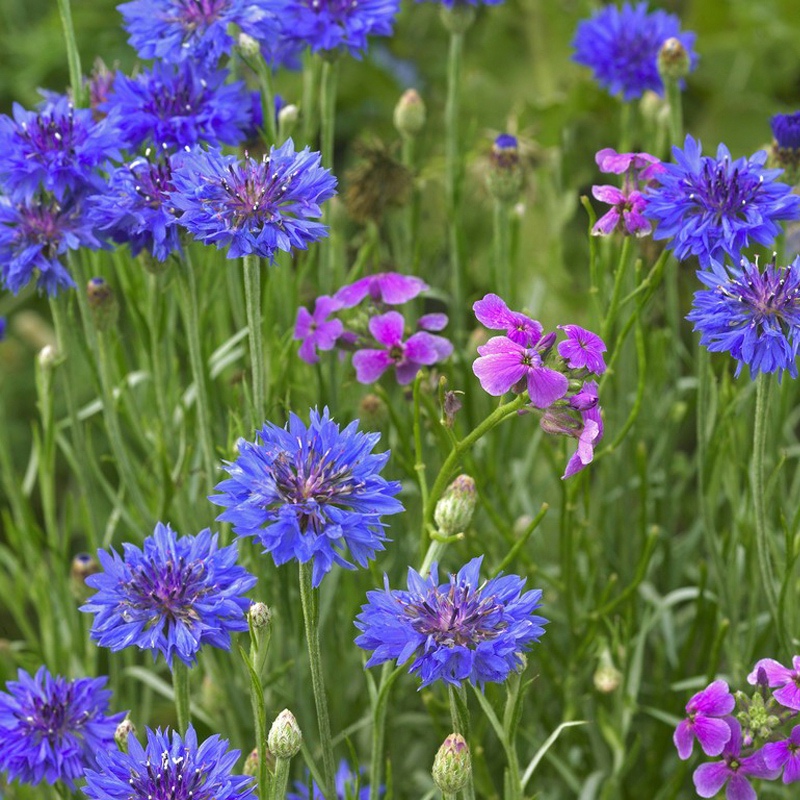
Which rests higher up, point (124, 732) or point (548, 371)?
point (548, 371)

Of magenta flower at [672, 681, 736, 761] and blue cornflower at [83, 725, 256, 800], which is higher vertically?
A: blue cornflower at [83, 725, 256, 800]

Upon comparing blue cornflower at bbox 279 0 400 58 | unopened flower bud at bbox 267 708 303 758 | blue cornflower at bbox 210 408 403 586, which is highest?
blue cornflower at bbox 279 0 400 58

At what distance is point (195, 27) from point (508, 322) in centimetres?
32

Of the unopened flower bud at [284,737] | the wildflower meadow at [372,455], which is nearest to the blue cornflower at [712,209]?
the wildflower meadow at [372,455]

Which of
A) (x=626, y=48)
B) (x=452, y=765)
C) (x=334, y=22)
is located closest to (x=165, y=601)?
(x=452, y=765)

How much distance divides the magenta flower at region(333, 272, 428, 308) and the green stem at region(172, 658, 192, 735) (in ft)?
0.83

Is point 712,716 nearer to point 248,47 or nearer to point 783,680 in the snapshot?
point 783,680

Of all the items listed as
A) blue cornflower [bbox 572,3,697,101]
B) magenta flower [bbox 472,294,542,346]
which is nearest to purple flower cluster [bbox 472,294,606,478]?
magenta flower [bbox 472,294,542,346]

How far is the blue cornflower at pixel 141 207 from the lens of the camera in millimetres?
678

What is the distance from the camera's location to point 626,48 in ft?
3.24

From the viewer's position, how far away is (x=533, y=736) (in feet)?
A: 2.95

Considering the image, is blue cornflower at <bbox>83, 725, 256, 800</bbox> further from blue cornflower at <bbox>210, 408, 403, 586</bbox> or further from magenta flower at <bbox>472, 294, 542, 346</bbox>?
magenta flower at <bbox>472, 294, 542, 346</bbox>

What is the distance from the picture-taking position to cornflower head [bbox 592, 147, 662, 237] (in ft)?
2.31

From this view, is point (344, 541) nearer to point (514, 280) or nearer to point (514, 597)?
point (514, 597)
